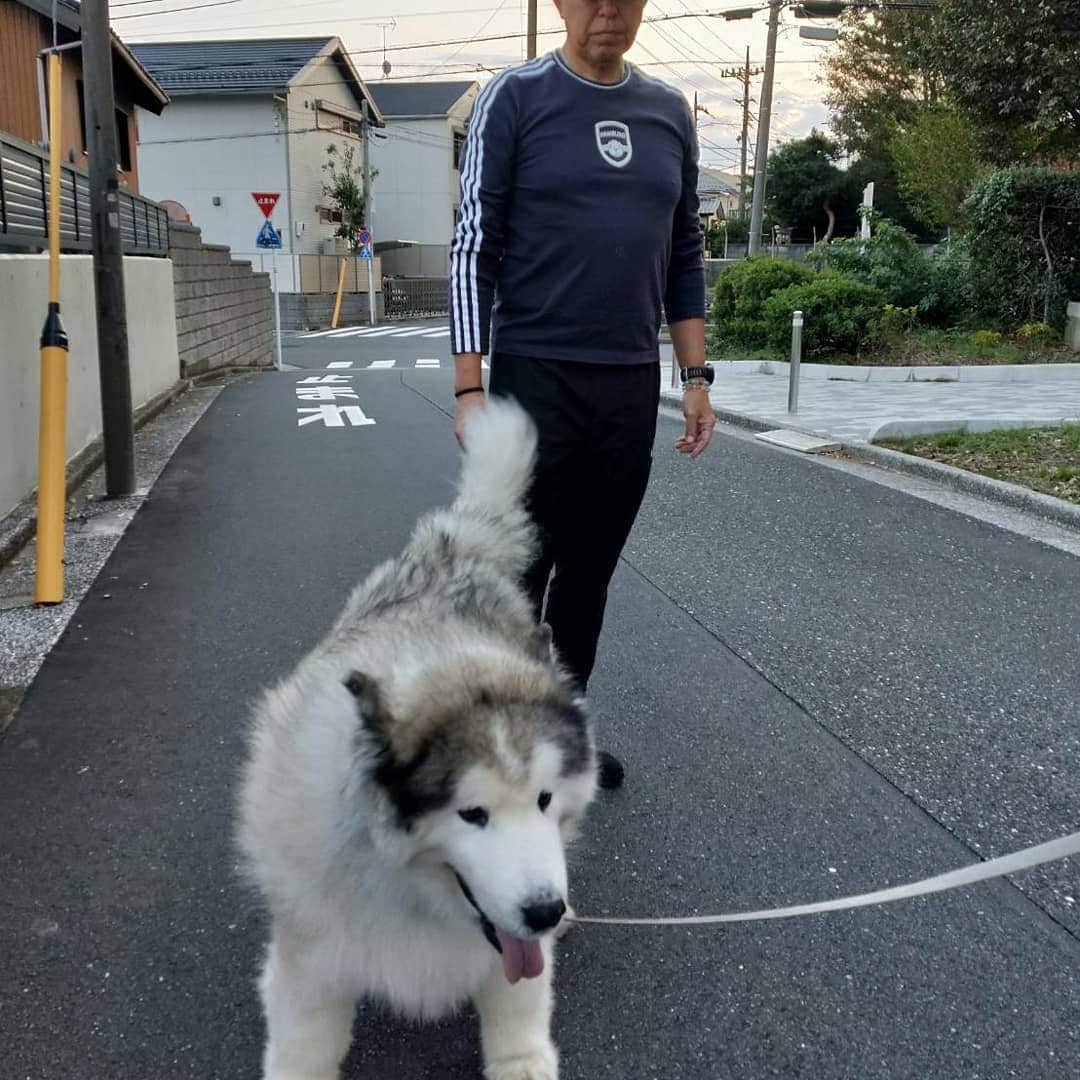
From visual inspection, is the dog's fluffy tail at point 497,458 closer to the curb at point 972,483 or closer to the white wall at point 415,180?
the curb at point 972,483

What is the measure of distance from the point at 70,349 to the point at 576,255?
6553 mm

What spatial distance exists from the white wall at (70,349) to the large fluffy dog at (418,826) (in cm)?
477

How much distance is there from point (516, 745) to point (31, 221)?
276 inches

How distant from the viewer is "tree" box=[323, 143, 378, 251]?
41906 millimetres

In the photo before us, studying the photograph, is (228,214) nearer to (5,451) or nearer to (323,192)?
(323,192)

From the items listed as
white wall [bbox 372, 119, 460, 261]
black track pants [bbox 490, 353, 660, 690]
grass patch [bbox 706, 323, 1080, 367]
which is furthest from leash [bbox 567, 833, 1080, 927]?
white wall [bbox 372, 119, 460, 261]

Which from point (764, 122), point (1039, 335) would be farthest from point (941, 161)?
point (1039, 335)

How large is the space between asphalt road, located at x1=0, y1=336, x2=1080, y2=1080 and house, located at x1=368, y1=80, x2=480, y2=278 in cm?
4483

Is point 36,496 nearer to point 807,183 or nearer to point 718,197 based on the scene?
point 807,183

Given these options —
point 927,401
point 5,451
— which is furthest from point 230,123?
point 5,451

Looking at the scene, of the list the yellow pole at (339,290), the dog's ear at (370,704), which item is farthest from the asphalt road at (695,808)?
the yellow pole at (339,290)

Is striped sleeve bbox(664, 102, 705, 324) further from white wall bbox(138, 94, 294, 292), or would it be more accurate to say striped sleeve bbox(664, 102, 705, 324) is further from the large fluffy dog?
white wall bbox(138, 94, 294, 292)

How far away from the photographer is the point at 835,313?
50.4 feet

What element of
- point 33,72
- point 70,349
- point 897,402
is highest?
point 33,72
